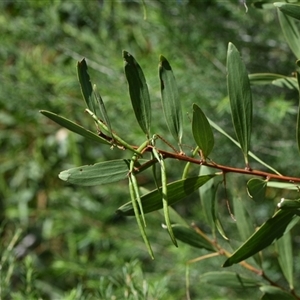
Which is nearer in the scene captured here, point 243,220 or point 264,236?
point 264,236

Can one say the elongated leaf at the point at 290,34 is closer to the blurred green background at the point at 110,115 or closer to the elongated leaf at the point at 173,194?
the elongated leaf at the point at 173,194

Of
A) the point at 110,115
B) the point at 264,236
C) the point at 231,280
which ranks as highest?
the point at 264,236

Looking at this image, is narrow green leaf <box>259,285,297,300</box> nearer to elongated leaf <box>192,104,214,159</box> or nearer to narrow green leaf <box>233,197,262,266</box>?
narrow green leaf <box>233,197,262,266</box>

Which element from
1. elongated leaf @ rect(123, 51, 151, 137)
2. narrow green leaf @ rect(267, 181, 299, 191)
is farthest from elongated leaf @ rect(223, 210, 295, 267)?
elongated leaf @ rect(123, 51, 151, 137)

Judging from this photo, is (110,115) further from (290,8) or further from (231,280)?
(290,8)

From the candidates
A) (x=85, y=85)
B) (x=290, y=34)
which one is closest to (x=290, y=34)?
(x=290, y=34)

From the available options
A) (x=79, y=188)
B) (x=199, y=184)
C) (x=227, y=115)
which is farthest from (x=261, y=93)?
(x=79, y=188)

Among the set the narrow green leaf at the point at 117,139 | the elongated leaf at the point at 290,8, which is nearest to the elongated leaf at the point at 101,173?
the narrow green leaf at the point at 117,139
